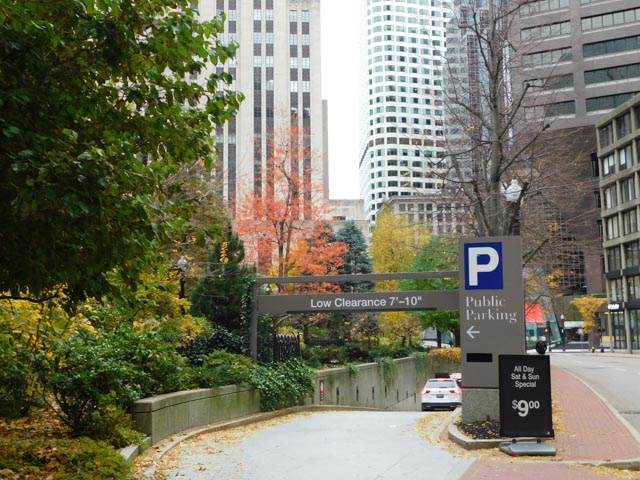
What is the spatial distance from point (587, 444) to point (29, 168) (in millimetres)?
10346

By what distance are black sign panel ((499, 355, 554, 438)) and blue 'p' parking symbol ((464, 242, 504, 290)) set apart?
242 cm

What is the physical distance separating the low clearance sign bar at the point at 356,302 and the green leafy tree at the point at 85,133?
10.9m

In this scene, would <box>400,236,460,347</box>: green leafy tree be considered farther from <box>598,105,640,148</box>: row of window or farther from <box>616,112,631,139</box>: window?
<box>616,112,631,139</box>: window

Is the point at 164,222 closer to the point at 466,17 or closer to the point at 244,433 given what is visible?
the point at 244,433

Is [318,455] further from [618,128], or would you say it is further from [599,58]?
[599,58]

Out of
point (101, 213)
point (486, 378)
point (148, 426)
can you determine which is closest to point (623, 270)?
point (486, 378)

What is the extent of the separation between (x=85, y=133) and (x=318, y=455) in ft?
23.0

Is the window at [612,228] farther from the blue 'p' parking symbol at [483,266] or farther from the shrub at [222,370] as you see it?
the blue 'p' parking symbol at [483,266]

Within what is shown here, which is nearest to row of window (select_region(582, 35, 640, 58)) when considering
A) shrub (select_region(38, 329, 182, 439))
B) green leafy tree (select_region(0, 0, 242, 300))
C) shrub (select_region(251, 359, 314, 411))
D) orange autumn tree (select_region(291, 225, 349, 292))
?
orange autumn tree (select_region(291, 225, 349, 292))

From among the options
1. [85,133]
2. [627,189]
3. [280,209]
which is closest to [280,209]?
[280,209]

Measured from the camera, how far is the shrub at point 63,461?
327 inches

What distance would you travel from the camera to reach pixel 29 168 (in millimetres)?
6480

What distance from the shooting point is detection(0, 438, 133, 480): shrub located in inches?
327

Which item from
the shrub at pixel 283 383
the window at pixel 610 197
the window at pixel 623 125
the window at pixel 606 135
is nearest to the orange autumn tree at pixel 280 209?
the shrub at pixel 283 383
